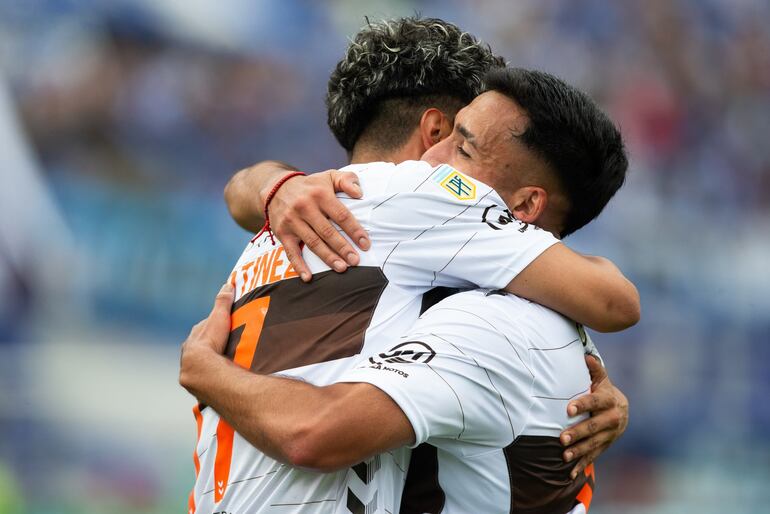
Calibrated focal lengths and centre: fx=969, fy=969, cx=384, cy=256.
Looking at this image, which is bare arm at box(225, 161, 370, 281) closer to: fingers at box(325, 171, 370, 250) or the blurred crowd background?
fingers at box(325, 171, 370, 250)

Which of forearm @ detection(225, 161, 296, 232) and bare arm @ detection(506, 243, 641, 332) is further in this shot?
forearm @ detection(225, 161, 296, 232)

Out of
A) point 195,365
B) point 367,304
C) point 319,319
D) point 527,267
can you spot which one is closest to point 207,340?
point 195,365

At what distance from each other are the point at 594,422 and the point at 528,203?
544mm

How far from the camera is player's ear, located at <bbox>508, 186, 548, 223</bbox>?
2336 millimetres

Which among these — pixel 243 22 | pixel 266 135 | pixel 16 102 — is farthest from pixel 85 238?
pixel 243 22

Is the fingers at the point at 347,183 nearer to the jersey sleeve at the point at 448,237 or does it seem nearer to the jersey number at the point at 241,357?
the jersey sleeve at the point at 448,237

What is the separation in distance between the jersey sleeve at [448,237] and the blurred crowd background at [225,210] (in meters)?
3.91

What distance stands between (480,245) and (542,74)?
0.56 meters

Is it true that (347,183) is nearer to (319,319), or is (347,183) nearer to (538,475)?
(319,319)

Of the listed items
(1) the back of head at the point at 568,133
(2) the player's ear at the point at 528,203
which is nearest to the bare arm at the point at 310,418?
(2) the player's ear at the point at 528,203

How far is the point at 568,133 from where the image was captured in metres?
2.31

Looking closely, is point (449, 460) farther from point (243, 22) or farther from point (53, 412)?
point (243, 22)

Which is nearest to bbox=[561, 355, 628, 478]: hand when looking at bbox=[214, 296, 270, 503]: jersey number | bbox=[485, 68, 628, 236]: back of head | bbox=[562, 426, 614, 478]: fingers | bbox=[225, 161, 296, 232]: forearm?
bbox=[562, 426, 614, 478]: fingers

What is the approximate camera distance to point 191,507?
89.3 inches
